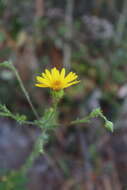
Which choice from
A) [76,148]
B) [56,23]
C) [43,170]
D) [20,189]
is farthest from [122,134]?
[56,23]

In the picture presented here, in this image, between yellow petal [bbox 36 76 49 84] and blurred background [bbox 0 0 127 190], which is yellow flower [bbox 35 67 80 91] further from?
blurred background [bbox 0 0 127 190]

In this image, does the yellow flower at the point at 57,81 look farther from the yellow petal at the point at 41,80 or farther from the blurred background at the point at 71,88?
the blurred background at the point at 71,88

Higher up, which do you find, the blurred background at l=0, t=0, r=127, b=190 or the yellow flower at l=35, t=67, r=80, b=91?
the blurred background at l=0, t=0, r=127, b=190

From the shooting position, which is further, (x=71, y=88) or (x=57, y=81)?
(x=71, y=88)

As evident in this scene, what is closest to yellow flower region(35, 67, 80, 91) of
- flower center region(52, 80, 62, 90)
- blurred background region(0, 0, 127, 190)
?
flower center region(52, 80, 62, 90)

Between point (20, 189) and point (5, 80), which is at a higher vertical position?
point (5, 80)

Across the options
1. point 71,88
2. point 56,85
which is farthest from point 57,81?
point 71,88

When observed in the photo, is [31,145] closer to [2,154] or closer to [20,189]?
[2,154]

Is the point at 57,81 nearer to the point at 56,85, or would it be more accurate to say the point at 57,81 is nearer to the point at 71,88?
the point at 56,85
